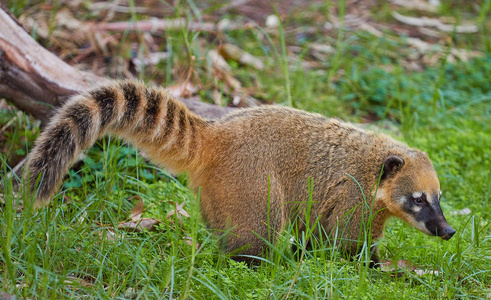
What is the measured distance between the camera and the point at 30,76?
4750mm

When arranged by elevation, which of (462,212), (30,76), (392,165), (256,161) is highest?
Answer: (30,76)

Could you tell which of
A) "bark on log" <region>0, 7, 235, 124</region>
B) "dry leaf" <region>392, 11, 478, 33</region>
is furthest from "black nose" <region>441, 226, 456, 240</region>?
"dry leaf" <region>392, 11, 478, 33</region>

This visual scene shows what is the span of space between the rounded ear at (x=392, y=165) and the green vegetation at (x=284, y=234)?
58cm

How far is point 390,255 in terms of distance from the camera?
4.11 metres

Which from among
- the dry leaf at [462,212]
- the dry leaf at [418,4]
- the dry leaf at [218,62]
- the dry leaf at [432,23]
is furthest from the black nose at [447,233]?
the dry leaf at [418,4]

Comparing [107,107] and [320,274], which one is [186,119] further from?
[320,274]

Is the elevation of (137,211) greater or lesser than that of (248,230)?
lesser

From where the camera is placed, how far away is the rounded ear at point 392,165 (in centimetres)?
397

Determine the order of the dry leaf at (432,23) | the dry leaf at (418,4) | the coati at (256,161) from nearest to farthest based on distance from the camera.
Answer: the coati at (256,161) → the dry leaf at (432,23) → the dry leaf at (418,4)

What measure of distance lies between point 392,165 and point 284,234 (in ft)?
3.40

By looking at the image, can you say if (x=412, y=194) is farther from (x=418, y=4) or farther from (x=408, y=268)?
(x=418, y=4)

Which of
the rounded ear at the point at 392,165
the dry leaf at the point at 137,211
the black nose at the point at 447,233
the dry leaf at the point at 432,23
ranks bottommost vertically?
the dry leaf at the point at 137,211

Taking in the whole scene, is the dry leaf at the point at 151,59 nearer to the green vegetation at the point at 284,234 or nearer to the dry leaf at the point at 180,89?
the green vegetation at the point at 284,234

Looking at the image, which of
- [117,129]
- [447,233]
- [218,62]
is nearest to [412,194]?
[447,233]
